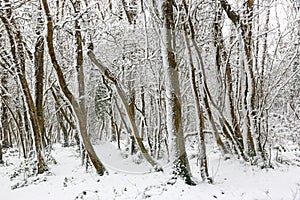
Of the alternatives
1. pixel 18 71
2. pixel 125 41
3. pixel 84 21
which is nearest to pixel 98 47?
pixel 125 41

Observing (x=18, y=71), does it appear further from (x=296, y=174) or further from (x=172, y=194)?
(x=296, y=174)

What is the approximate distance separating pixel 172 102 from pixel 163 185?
189cm

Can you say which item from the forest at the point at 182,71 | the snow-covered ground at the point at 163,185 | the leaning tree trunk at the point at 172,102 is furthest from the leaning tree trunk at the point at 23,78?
the leaning tree trunk at the point at 172,102

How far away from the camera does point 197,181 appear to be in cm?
773

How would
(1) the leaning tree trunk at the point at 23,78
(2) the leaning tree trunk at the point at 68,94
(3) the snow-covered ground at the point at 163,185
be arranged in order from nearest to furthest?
(3) the snow-covered ground at the point at 163,185
(2) the leaning tree trunk at the point at 68,94
(1) the leaning tree trunk at the point at 23,78

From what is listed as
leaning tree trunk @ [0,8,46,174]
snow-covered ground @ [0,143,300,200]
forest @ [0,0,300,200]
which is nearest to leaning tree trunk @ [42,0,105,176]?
forest @ [0,0,300,200]

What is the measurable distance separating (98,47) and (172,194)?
30.3ft

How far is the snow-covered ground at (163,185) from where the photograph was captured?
7.17 m

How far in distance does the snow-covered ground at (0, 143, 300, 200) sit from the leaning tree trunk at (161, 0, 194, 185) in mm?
396

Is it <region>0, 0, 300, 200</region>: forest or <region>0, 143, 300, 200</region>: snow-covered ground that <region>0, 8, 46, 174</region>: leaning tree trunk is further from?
<region>0, 143, 300, 200</region>: snow-covered ground

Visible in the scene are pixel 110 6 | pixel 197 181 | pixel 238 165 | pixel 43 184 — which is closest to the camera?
pixel 197 181

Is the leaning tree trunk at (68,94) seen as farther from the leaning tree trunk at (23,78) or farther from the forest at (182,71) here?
the leaning tree trunk at (23,78)

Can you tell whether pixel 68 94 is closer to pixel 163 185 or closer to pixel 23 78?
pixel 23 78

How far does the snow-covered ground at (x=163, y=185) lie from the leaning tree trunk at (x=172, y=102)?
396 mm
